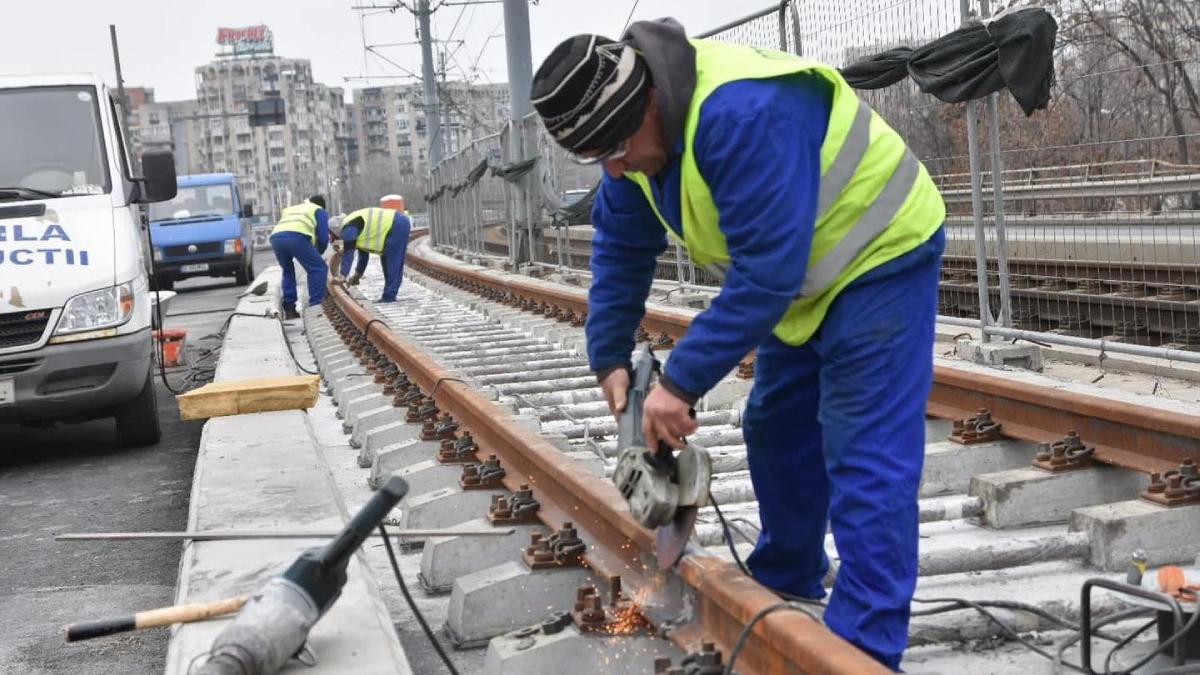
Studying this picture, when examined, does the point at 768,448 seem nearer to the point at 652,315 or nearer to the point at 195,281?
the point at 652,315

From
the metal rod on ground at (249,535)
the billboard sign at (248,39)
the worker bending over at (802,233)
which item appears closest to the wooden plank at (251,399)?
the metal rod on ground at (249,535)

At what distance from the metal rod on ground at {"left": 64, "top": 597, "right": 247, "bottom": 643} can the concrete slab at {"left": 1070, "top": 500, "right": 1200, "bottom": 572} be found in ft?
7.74

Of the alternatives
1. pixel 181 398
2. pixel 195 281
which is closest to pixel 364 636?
pixel 181 398

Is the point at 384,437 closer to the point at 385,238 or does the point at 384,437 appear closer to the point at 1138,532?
the point at 1138,532

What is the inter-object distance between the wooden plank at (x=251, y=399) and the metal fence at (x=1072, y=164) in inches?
141

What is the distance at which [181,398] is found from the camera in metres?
8.66

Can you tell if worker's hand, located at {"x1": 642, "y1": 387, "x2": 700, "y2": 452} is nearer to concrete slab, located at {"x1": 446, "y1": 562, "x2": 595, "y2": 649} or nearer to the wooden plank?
concrete slab, located at {"x1": 446, "y1": 562, "x2": 595, "y2": 649}

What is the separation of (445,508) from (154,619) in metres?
1.61

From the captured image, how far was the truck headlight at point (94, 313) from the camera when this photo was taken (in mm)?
8719

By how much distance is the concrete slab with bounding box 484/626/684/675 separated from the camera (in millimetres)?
3706

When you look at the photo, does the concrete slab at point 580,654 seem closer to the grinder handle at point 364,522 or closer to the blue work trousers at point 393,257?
the grinder handle at point 364,522

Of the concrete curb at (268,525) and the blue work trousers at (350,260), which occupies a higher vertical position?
the blue work trousers at (350,260)

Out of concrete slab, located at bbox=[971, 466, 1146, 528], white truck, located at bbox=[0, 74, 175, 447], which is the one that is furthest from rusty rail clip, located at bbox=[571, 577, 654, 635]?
white truck, located at bbox=[0, 74, 175, 447]

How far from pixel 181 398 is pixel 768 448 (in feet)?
18.0
